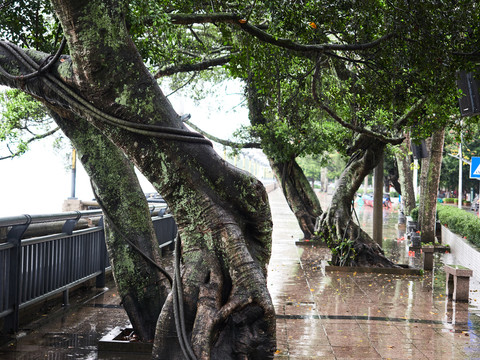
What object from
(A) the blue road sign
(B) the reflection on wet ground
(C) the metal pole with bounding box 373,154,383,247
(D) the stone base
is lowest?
(B) the reflection on wet ground

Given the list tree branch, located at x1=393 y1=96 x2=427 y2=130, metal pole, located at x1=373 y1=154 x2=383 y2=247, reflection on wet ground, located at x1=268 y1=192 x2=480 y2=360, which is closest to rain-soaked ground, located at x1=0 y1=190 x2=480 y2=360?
reflection on wet ground, located at x1=268 y1=192 x2=480 y2=360

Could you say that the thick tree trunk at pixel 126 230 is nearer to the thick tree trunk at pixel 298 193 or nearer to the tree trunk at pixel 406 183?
the thick tree trunk at pixel 298 193

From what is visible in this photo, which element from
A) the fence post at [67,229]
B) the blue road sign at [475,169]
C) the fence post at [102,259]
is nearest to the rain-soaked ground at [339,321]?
the fence post at [67,229]

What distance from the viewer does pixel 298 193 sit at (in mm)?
16844

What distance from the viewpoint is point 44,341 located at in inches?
233

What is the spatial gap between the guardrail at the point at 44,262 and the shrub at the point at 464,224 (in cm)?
920

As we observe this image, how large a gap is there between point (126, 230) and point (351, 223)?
7523 mm

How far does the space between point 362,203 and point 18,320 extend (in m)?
37.9

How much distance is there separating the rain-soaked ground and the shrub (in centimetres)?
263

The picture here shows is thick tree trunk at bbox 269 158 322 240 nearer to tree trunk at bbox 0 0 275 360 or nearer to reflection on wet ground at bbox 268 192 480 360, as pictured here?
reflection on wet ground at bbox 268 192 480 360

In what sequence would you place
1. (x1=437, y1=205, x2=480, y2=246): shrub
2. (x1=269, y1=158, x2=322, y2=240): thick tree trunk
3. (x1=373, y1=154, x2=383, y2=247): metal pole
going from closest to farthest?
1. (x1=373, y1=154, x2=383, y2=247): metal pole
2. (x1=437, y1=205, x2=480, y2=246): shrub
3. (x1=269, y1=158, x2=322, y2=240): thick tree trunk

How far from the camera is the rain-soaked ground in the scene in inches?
231

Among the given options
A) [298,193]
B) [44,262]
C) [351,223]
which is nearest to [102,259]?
[44,262]

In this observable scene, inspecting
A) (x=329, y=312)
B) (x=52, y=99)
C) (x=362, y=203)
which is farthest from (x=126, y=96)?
(x=362, y=203)
